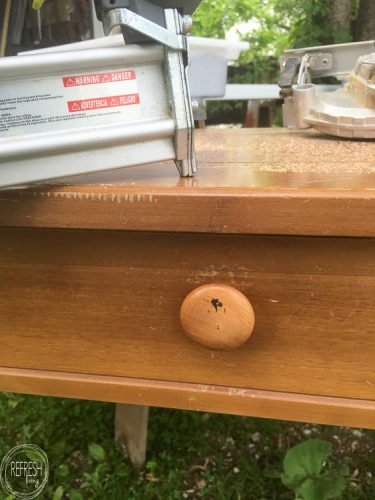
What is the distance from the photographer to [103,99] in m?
0.39

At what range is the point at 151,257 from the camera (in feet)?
1.35

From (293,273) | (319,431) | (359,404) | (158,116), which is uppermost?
(158,116)

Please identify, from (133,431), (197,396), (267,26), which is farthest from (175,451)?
(267,26)

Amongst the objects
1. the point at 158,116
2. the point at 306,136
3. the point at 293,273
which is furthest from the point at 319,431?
the point at 158,116

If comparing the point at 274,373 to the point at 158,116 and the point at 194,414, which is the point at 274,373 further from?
the point at 194,414

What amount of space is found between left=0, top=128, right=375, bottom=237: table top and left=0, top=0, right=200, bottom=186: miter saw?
0.02 metres

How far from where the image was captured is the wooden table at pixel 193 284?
1.21 feet

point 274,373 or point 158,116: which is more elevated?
point 158,116

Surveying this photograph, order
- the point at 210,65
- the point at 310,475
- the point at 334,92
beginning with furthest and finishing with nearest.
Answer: the point at 210,65
the point at 334,92
the point at 310,475

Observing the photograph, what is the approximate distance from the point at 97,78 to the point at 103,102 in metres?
0.02

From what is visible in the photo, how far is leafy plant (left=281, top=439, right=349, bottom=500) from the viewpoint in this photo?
2.08 feet

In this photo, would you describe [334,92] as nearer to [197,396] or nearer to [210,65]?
[210,65]

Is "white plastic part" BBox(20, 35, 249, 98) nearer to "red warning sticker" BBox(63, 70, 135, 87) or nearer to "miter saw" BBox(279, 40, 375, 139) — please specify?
"miter saw" BBox(279, 40, 375, 139)

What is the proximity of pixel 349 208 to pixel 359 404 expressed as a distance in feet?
0.60
